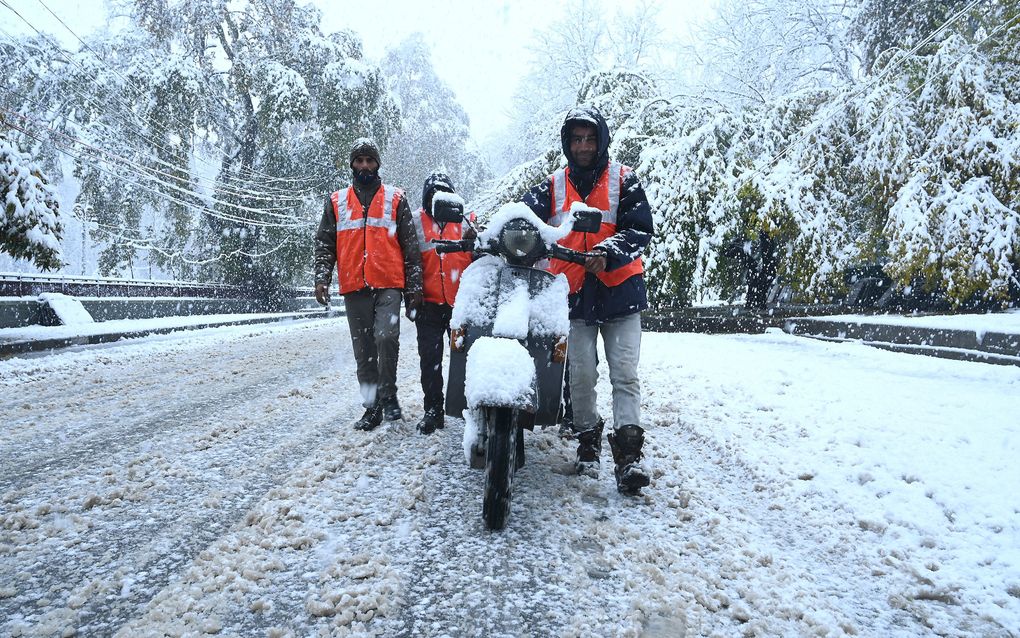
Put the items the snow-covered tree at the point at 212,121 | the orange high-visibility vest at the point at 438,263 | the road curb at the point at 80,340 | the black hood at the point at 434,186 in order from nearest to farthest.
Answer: the orange high-visibility vest at the point at 438,263
the black hood at the point at 434,186
the road curb at the point at 80,340
the snow-covered tree at the point at 212,121

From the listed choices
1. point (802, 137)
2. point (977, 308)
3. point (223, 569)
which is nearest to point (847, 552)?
point (223, 569)

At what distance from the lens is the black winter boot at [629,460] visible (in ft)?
10.4

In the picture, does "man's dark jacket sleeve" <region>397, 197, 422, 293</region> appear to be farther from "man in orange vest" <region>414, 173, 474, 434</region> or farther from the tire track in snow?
the tire track in snow

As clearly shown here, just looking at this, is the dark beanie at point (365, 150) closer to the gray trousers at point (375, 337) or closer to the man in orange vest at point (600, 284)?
the gray trousers at point (375, 337)

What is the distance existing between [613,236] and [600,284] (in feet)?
1.01

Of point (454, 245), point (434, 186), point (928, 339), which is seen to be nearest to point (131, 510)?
point (454, 245)

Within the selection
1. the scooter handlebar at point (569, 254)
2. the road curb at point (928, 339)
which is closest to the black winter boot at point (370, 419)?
the scooter handlebar at point (569, 254)

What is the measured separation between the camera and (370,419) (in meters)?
4.56

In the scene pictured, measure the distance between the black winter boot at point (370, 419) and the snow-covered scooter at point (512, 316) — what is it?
1.52 meters

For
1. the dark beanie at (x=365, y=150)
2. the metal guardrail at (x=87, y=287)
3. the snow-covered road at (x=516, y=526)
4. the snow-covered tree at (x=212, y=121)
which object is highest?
the snow-covered tree at (x=212, y=121)

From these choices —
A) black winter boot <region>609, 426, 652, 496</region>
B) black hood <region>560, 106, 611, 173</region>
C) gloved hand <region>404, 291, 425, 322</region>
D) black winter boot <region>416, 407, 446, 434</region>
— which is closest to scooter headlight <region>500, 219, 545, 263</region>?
black hood <region>560, 106, 611, 173</region>

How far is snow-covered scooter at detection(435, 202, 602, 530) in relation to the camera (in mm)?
2766

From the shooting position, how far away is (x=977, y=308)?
9.20m

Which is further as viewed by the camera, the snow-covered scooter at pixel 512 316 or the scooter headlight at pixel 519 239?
the scooter headlight at pixel 519 239
